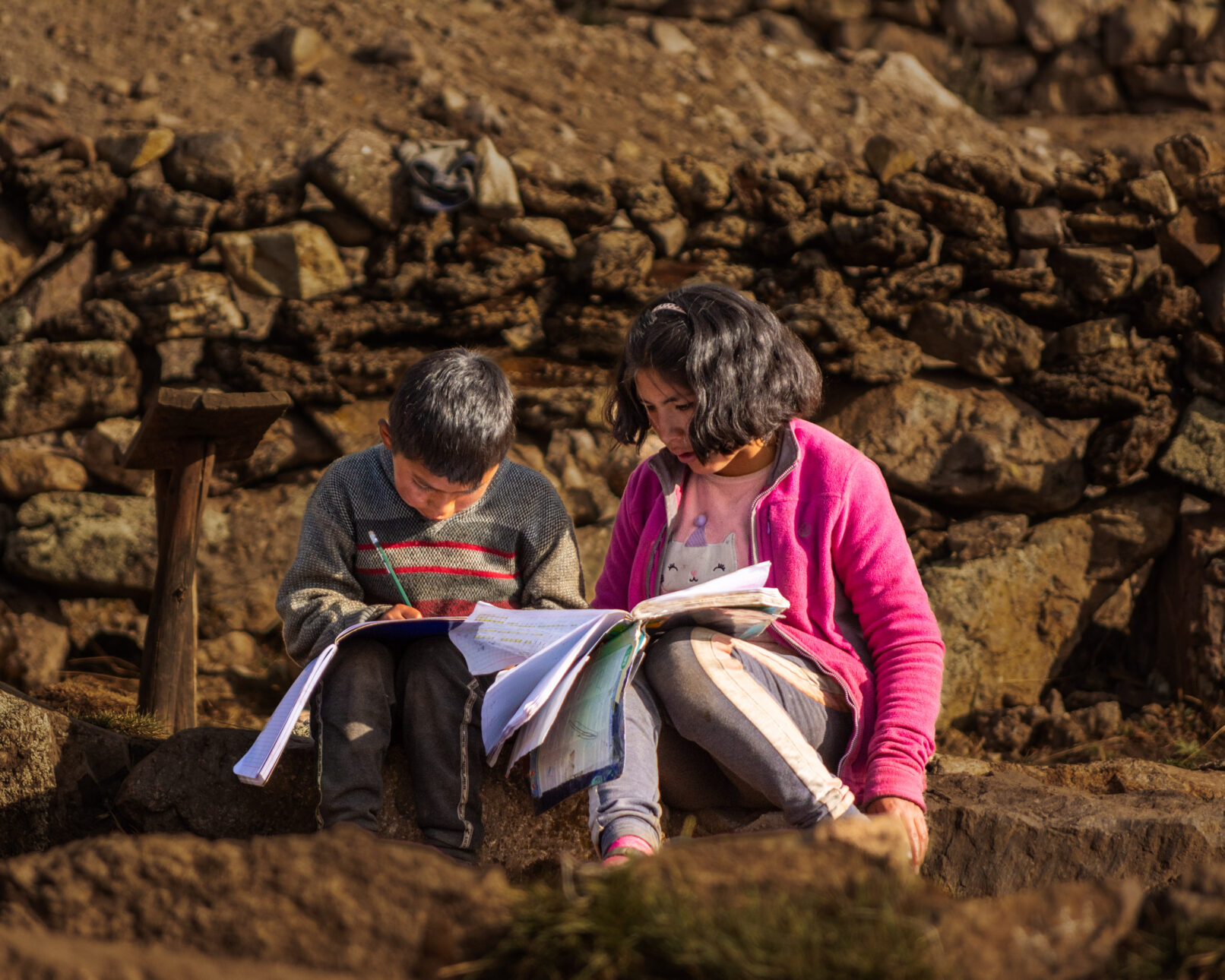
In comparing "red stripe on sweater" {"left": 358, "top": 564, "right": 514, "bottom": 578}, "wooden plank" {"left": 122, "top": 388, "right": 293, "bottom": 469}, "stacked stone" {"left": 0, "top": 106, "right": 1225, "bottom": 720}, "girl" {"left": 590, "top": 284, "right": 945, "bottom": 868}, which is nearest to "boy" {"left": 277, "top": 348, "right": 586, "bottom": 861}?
"red stripe on sweater" {"left": 358, "top": 564, "right": 514, "bottom": 578}

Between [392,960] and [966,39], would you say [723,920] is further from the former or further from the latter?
[966,39]

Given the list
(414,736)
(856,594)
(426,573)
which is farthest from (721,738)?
(426,573)

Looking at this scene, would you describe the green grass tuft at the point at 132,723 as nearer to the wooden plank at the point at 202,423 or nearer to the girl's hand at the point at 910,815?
the wooden plank at the point at 202,423

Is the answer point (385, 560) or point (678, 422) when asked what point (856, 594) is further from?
point (385, 560)

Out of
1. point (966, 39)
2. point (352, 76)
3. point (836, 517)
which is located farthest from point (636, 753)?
point (966, 39)

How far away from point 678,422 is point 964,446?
2463mm

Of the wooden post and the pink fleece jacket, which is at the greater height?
the pink fleece jacket

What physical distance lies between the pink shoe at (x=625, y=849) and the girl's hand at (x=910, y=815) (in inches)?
20.2

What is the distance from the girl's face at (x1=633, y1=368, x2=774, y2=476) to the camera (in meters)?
2.75

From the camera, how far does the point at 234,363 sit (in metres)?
4.91

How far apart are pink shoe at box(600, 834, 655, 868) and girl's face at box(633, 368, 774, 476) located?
0.94 m

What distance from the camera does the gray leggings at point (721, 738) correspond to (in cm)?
238

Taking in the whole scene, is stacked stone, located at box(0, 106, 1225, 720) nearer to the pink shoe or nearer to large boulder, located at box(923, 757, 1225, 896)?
large boulder, located at box(923, 757, 1225, 896)

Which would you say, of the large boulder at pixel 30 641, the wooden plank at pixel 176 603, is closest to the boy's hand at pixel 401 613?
the wooden plank at pixel 176 603
